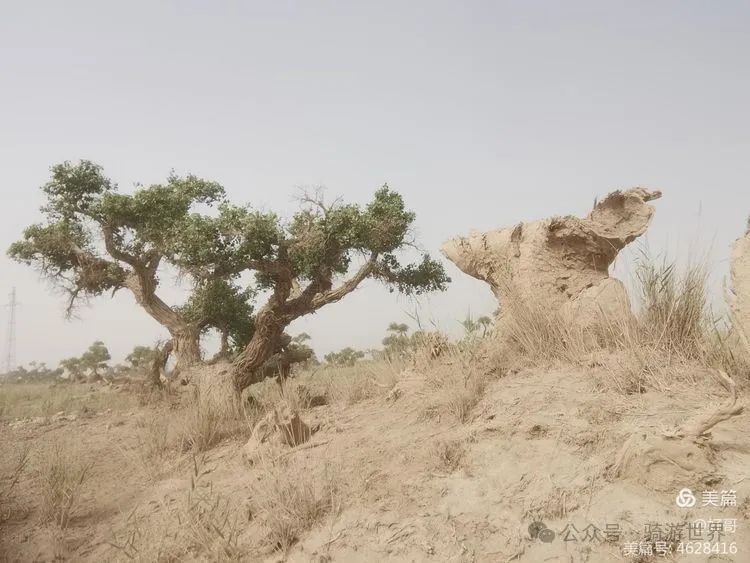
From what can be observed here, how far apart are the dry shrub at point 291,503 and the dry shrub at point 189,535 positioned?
0.23m

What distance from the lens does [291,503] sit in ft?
11.6

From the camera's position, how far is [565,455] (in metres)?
3.40

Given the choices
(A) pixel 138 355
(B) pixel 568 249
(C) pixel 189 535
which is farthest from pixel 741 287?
(A) pixel 138 355

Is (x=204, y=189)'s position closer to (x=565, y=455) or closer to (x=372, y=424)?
(x=372, y=424)

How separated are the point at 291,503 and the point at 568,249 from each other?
4.25 metres

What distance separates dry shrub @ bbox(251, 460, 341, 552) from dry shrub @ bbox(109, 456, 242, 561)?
230 mm

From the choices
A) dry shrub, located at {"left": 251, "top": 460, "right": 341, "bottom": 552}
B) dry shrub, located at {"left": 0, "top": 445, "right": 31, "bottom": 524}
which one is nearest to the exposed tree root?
dry shrub, located at {"left": 251, "top": 460, "right": 341, "bottom": 552}

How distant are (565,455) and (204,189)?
1069cm

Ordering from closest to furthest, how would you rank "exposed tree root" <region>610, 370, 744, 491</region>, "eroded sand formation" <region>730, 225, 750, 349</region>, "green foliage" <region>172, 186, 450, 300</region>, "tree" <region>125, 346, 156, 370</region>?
"exposed tree root" <region>610, 370, 744, 491</region>, "eroded sand formation" <region>730, 225, 750, 349</region>, "green foliage" <region>172, 186, 450, 300</region>, "tree" <region>125, 346, 156, 370</region>

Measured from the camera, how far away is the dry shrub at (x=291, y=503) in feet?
11.2

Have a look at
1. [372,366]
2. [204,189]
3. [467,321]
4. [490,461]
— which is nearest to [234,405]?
[372,366]

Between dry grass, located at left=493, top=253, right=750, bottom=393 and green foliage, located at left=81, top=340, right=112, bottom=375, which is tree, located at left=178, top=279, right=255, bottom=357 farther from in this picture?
green foliage, located at left=81, top=340, right=112, bottom=375

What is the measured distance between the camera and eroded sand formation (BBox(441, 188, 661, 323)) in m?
5.64

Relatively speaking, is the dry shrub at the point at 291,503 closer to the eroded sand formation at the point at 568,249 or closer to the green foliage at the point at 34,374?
the eroded sand formation at the point at 568,249
